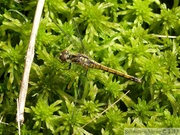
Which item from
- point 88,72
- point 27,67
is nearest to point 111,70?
point 88,72

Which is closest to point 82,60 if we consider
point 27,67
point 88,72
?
point 88,72

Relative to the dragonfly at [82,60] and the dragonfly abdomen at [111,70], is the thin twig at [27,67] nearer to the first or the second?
the dragonfly at [82,60]

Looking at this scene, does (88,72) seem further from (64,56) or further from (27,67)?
(27,67)

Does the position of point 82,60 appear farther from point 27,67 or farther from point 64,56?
point 27,67

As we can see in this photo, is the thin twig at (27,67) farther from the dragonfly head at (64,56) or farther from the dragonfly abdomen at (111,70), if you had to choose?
the dragonfly abdomen at (111,70)

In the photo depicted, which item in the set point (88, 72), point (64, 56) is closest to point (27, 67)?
A: point (64, 56)

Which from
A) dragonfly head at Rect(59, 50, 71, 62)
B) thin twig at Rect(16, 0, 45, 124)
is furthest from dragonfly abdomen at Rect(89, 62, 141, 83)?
thin twig at Rect(16, 0, 45, 124)

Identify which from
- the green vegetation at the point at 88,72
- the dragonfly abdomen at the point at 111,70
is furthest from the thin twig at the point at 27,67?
the dragonfly abdomen at the point at 111,70

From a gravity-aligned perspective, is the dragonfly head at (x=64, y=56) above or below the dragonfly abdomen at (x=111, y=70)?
above

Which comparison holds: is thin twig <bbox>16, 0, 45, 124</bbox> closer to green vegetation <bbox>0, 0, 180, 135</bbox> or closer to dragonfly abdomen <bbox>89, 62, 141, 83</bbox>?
green vegetation <bbox>0, 0, 180, 135</bbox>
